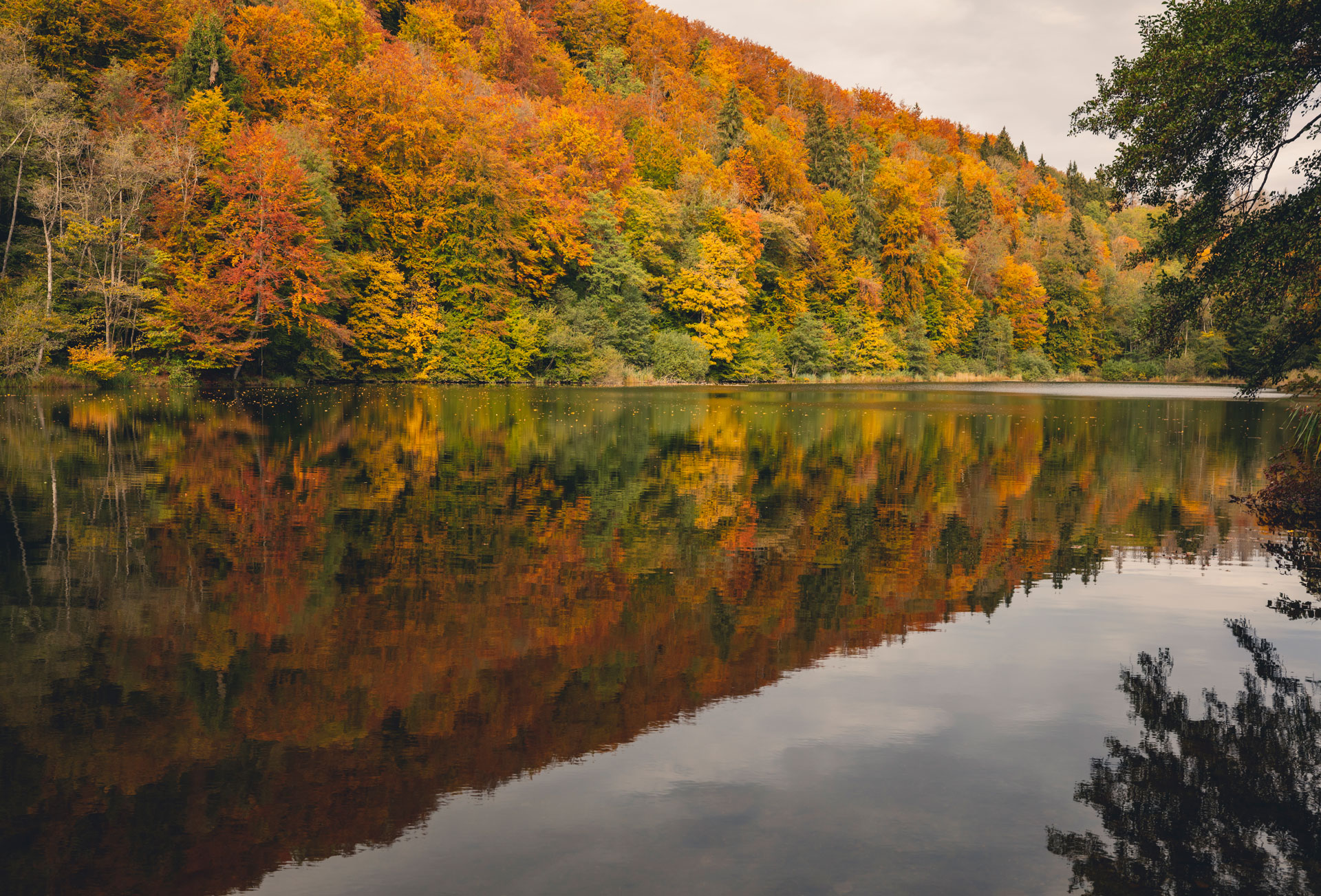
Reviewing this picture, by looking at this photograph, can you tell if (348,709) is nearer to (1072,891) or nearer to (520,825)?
(520,825)

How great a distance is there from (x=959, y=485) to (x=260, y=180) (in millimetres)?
37299

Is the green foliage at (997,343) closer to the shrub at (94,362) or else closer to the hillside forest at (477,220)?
the hillside forest at (477,220)

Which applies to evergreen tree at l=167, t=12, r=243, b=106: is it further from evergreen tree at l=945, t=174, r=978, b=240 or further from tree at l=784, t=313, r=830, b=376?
evergreen tree at l=945, t=174, r=978, b=240

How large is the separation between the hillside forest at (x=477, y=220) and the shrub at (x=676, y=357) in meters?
0.23

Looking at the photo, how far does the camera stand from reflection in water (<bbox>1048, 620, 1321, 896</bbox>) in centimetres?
402

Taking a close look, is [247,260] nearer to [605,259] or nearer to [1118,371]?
[605,259]

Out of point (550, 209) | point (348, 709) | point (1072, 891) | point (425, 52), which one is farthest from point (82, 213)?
point (1072, 891)

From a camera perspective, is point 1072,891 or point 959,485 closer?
point 1072,891

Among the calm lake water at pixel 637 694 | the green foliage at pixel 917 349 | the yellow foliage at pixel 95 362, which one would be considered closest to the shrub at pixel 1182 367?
the green foliage at pixel 917 349

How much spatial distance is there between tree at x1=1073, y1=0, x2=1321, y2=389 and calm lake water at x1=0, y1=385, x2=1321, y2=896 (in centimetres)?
522

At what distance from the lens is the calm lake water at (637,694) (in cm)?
411

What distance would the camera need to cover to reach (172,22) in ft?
169

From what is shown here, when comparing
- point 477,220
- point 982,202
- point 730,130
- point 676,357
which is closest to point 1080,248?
point 982,202

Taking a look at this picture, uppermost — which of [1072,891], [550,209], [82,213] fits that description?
[550,209]
